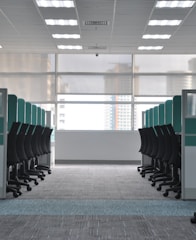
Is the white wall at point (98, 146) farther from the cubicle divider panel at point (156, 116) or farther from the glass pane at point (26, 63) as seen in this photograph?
the cubicle divider panel at point (156, 116)

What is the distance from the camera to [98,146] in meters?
9.98

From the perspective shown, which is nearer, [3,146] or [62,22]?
[3,146]

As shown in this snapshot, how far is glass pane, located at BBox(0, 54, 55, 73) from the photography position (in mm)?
10055

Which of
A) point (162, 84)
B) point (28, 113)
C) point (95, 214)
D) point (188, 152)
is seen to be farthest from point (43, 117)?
point (95, 214)

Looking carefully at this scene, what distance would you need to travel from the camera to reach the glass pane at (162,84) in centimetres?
1002

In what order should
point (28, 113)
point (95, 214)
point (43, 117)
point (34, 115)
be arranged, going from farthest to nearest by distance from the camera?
1. point (43, 117)
2. point (34, 115)
3. point (28, 113)
4. point (95, 214)

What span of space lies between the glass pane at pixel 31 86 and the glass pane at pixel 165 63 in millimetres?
2317

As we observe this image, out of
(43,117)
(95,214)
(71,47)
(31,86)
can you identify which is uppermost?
(71,47)

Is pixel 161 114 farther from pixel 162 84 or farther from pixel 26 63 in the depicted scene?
pixel 26 63

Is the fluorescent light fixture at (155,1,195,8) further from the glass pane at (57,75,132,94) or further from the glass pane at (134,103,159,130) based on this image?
the glass pane at (134,103,159,130)

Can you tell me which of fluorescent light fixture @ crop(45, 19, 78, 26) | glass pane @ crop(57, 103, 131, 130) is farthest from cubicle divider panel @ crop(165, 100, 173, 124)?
glass pane @ crop(57, 103, 131, 130)

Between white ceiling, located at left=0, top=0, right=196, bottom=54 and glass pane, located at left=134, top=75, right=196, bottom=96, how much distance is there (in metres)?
0.84

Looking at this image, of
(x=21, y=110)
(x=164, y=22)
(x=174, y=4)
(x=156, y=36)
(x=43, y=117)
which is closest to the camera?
(x=174, y=4)

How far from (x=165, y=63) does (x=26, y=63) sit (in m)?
3.63
